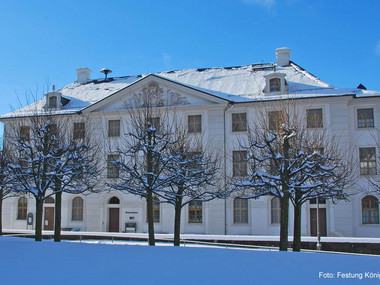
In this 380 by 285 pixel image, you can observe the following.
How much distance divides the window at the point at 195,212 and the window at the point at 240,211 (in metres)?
2.35

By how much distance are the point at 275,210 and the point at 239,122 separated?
616cm

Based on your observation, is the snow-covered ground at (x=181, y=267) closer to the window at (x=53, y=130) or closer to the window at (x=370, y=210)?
the window at (x=53, y=130)

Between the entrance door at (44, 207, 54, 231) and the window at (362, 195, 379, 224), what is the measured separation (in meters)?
21.4

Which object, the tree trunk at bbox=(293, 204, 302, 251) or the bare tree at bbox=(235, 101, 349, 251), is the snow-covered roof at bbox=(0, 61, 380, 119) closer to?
the bare tree at bbox=(235, 101, 349, 251)

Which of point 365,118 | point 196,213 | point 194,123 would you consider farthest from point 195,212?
point 365,118

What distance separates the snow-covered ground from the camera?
8812 mm

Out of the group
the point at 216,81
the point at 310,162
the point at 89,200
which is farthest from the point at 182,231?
the point at 310,162

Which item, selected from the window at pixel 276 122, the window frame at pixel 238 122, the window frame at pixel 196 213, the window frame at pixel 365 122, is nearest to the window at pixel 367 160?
the window frame at pixel 365 122

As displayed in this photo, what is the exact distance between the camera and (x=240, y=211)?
2736 cm

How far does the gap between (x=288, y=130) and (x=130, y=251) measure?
27.0 feet

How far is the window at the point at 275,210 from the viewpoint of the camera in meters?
26.8

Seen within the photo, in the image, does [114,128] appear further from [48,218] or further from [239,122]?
[239,122]

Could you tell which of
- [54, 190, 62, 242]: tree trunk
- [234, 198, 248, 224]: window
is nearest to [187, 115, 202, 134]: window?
[234, 198, 248, 224]: window

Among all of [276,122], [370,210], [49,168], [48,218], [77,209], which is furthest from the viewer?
[48,218]
